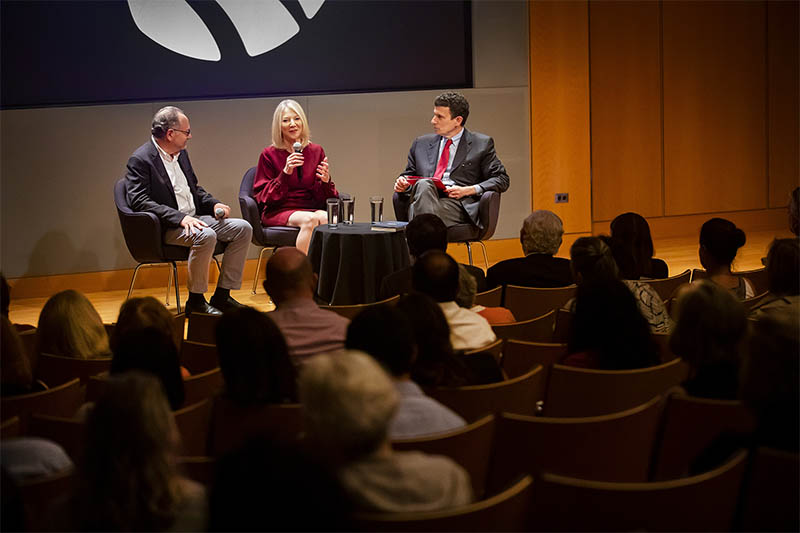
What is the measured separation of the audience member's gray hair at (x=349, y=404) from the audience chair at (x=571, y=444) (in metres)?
0.65

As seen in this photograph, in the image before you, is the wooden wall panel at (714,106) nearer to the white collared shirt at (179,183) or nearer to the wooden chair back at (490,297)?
the white collared shirt at (179,183)

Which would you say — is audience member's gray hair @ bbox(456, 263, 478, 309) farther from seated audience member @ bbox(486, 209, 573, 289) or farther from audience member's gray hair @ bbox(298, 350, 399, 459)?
audience member's gray hair @ bbox(298, 350, 399, 459)

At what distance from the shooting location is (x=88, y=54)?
22.9 ft

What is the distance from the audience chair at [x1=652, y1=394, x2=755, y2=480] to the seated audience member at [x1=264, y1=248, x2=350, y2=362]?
117 cm

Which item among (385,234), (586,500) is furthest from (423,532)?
(385,234)

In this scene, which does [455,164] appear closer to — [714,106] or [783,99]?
[714,106]

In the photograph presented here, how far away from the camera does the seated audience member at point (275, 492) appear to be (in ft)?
4.59

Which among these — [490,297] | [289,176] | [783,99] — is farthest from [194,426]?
[783,99]

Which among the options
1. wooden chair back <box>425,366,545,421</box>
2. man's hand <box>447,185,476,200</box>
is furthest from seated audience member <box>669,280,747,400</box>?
man's hand <box>447,185,476,200</box>

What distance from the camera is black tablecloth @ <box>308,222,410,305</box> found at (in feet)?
18.8

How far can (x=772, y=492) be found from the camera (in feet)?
6.46

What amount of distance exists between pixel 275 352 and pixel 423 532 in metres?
1.01

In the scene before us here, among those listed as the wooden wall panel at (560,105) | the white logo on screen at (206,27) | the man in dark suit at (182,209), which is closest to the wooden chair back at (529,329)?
the man in dark suit at (182,209)

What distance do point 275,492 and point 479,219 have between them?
18.0 ft
